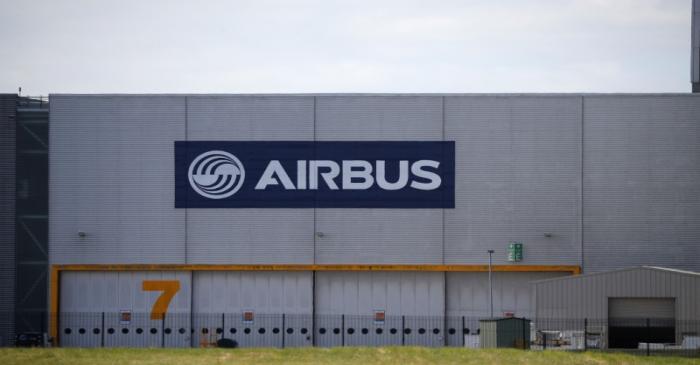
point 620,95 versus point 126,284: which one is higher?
point 620,95

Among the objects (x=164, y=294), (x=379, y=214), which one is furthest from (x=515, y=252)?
(x=164, y=294)

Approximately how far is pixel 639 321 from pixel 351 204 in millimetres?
15098

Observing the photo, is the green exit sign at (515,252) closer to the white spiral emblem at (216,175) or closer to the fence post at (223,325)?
the white spiral emblem at (216,175)

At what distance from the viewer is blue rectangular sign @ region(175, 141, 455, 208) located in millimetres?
54188

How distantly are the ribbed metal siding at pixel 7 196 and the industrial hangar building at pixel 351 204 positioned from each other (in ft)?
6.56

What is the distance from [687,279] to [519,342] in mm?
8264

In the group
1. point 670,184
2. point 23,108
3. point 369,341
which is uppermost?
point 23,108

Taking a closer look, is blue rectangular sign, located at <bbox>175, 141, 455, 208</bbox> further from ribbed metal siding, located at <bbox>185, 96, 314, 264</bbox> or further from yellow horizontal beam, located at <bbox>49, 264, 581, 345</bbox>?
yellow horizontal beam, located at <bbox>49, 264, 581, 345</bbox>

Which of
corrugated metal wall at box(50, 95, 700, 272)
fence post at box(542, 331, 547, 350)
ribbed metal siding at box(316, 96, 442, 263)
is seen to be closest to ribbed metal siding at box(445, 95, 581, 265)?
corrugated metal wall at box(50, 95, 700, 272)

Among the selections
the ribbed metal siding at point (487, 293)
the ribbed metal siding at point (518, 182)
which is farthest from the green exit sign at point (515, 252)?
the ribbed metal siding at point (487, 293)

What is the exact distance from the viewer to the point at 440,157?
54.2 meters

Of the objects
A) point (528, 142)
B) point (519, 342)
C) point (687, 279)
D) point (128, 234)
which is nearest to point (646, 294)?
point (687, 279)

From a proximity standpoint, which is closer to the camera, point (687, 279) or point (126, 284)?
point (687, 279)

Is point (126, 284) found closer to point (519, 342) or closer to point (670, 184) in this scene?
point (519, 342)
